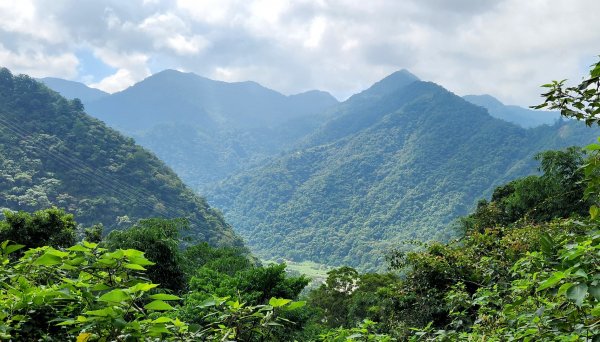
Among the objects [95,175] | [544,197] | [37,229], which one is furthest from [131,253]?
[95,175]

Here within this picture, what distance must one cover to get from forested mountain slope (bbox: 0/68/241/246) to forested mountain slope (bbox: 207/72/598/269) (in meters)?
44.2

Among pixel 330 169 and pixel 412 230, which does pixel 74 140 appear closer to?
pixel 412 230

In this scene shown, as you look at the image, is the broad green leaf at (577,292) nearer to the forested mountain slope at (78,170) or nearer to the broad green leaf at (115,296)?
the broad green leaf at (115,296)

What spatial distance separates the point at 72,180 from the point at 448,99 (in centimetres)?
16588

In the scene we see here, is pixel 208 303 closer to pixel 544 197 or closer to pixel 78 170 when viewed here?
pixel 544 197

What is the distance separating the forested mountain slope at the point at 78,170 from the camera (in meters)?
58.1

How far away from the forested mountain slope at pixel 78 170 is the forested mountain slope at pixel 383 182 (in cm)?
4422

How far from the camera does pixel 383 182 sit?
14925cm

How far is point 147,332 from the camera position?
1.40 m

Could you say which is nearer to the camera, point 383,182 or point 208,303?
point 208,303

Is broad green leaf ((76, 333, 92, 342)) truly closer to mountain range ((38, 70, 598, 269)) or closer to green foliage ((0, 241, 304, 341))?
green foliage ((0, 241, 304, 341))

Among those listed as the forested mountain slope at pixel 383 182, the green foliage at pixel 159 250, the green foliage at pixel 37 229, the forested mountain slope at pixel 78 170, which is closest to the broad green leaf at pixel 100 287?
the green foliage at pixel 159 250

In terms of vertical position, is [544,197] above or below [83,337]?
above

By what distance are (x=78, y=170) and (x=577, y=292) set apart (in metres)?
71.9
